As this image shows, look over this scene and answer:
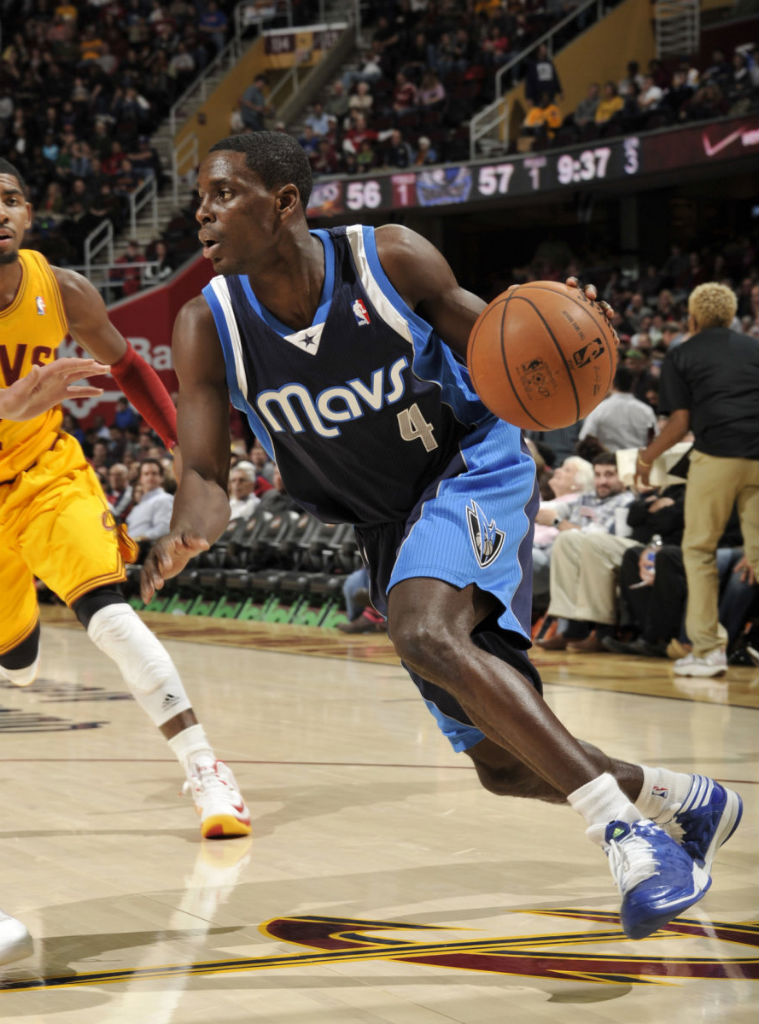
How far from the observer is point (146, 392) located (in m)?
4.14

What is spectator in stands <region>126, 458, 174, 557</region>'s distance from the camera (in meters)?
11.1

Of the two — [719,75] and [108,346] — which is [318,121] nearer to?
[719,75]

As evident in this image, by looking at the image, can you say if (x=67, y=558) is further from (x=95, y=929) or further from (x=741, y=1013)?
(x=741, y=1013)

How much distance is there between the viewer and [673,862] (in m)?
2.29

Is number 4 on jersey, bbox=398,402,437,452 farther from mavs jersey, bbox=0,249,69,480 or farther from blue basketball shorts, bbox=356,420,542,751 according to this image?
mavs jersey, bbox=0,249,69,480

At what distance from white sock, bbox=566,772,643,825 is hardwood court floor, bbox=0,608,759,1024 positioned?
299 mm

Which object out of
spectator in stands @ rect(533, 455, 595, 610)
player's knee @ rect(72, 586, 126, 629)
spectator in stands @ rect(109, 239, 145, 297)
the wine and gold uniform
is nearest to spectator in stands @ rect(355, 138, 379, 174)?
spectator in stands @ rect(109, 239, 145, 297)

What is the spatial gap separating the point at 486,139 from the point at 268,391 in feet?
52.9

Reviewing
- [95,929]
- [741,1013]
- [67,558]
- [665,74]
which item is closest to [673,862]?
[741,1013]

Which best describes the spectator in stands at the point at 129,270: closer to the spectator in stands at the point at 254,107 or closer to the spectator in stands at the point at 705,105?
the spectator in stands at the point at 254,107

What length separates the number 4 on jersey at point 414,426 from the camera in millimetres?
2895

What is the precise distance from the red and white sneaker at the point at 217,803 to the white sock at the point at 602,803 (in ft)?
4.96

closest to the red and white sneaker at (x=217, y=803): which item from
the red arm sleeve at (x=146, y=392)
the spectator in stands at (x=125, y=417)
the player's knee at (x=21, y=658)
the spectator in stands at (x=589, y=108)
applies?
the player's knee at (x=21, y=658)

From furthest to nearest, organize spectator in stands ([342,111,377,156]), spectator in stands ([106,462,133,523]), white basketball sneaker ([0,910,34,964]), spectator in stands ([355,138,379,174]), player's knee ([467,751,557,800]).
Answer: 1. spectator in stands ([342,111,377,156])
2. spectator in stands ([355,138,379,174])
3. spectator in stands ([106,462,133,523])
4. player's knee ([467,751,557,800])
5. white basketball sneaker ([0,910,34,964])
